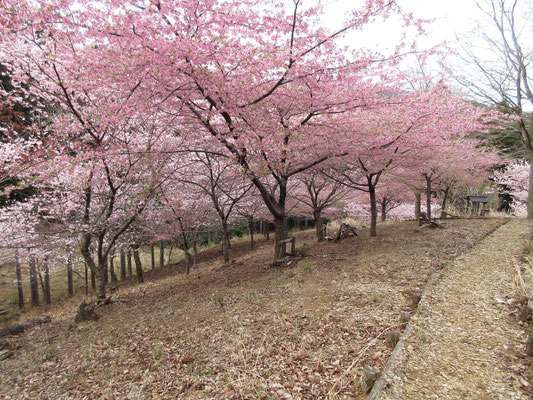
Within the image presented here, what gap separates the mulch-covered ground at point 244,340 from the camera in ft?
9.40

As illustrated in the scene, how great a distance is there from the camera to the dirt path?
2191mm

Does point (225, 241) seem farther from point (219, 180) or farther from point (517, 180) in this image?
point (517, 180)

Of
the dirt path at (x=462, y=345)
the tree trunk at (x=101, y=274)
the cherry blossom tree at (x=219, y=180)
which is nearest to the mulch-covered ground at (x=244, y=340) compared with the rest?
the dirt path at (x=462, y=345)

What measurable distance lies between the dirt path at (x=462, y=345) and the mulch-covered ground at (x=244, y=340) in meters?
0.31

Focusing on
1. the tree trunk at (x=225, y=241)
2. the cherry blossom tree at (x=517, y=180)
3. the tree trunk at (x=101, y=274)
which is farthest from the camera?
the cherry blossom tree at (x=517, y=180)

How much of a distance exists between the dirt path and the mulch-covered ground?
315 mm

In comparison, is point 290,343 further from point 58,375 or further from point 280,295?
point 58,375

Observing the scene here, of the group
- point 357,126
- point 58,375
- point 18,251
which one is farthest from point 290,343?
point 18,251

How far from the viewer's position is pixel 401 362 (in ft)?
8.27

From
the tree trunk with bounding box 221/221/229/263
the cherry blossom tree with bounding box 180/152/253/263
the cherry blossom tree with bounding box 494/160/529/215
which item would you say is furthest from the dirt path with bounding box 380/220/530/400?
the cherry blossom tree with bounding box 494/160/529/215

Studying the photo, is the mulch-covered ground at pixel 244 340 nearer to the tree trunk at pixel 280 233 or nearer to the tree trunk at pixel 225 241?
the tree trunk at pixel 280 233

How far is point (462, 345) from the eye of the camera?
274 cm

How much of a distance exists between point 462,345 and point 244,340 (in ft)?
8.36

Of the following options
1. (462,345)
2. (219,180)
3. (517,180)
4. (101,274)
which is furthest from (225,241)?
(517,180)
